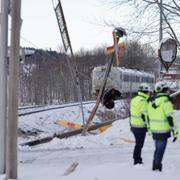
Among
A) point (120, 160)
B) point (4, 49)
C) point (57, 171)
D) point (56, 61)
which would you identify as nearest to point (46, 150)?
point (120, 160)

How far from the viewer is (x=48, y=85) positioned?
63281 millimetres

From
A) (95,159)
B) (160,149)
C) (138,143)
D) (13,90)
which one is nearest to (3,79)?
(13,90)

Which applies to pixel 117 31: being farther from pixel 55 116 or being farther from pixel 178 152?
pixel 55 116

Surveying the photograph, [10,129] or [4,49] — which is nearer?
[10,129]

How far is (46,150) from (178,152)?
12.8ft

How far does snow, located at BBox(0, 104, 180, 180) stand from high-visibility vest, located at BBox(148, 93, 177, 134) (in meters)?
0.89

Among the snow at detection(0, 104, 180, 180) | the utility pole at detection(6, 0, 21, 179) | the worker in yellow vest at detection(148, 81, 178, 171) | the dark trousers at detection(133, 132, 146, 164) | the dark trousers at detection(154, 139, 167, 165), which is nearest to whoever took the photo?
the utility pole at detection(6, 0, 21, 179)

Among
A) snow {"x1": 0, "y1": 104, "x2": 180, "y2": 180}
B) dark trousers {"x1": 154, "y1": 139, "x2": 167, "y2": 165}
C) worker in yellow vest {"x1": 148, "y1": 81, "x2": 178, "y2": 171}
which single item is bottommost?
snow {"x1": 0, "y1": 104, "x2": 180, "y2": 180}

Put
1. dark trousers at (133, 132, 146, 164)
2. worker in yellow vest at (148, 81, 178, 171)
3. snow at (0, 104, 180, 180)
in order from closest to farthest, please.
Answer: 1. worker in yellow vest at (148, 81, 178, 171)
2. snow at (0, 104, 180, 180)
3. dark trousers at (133, 132, 146, 164)

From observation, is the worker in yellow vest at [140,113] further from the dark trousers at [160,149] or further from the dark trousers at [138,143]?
Result: the dark trousers at [160,149]

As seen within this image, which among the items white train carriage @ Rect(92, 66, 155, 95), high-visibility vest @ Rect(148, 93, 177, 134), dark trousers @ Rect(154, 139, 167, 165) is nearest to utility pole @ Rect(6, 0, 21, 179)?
high-visibility vest @ Rect(148, 93, 177, 134)

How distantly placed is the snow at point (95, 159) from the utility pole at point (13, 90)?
0.58 metres

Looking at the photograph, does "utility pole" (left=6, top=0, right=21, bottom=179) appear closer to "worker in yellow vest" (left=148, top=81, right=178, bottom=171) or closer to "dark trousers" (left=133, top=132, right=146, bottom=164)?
"worker in yellow vest" (left=148, top=81, right=178, bottom=171)

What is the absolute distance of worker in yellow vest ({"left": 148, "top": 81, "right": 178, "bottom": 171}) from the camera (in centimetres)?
934
